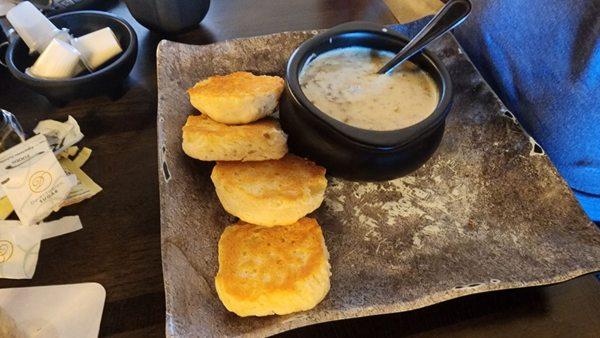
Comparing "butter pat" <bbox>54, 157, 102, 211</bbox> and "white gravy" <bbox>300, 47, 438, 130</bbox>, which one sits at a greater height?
"white gravy" <bbox>300, 47, 438, 130</bbox>

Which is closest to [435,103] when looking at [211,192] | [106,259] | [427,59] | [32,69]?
[427,59]

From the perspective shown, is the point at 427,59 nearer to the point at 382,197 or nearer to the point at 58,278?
the point at 382,197

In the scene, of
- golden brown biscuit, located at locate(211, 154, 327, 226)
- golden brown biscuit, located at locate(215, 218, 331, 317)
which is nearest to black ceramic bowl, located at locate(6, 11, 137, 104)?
golden brown biscuit, located at locate(211, 154, 327, 226)

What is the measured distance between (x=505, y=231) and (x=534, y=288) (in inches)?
5.2

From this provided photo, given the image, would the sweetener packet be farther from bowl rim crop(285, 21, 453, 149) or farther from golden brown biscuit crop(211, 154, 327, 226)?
bowl rim crop(285, 21, 453, 149)

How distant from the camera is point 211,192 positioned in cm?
107

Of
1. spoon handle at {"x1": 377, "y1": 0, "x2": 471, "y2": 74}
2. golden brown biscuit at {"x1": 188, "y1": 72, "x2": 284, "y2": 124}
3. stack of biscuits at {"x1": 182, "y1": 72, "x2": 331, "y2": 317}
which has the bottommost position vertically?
stack of biscuits at {"x1": 182, "y1": 72, "x2": 331, "y2": 317}

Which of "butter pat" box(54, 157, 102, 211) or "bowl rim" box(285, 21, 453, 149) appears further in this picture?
"butter pat" box(54, 157, 102, 211)

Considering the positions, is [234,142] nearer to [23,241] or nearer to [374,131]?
[374,131]

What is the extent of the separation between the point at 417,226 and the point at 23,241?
89cm

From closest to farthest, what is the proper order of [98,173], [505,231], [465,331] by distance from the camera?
[465,331] < [505,231] < [98,173]

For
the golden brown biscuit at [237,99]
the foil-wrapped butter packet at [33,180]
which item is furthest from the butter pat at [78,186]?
the golden brown biscuit at [237,99]

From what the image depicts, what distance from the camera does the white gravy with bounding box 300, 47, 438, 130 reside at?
1.02m

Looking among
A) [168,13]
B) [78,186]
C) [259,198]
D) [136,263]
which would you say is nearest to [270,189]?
[259,198]
